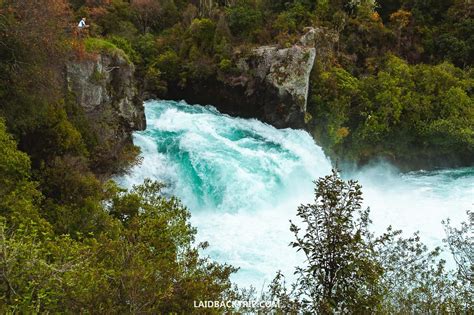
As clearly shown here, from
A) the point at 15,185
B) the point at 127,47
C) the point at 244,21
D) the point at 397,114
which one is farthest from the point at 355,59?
the point at 15,185

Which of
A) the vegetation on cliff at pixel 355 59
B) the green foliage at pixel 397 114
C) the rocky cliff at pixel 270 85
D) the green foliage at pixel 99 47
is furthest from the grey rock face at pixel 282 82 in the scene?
the green foliage at pixel 99 47

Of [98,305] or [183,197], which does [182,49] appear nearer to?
[183,197]

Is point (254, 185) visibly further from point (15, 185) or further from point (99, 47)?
point (15, 185)

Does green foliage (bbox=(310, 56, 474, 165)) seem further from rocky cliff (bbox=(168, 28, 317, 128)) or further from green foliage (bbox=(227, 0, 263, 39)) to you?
green foliage (bbox=(227, 0, 263, 39))

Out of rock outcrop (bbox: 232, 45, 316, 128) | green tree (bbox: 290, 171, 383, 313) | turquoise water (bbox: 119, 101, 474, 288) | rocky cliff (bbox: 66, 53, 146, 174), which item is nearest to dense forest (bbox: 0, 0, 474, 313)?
green tree (bbox: 290, 171, 383, 313)

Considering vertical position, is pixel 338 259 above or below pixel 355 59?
below

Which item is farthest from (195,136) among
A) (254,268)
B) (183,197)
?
(254,268)
